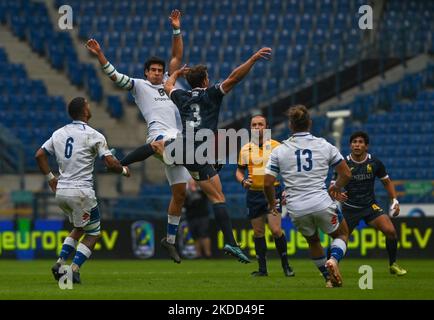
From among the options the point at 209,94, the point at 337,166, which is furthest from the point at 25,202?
the point at 337,166

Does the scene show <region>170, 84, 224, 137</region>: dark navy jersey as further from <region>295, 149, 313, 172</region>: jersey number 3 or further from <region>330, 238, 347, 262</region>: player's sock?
<region>330, 238, 347, 262</region>: player's sock

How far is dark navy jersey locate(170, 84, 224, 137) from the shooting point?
46.6 feet

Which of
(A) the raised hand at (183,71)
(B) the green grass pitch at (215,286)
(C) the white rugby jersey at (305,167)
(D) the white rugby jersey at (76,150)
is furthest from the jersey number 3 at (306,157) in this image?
(D) the white rugby jersey at (76,150)

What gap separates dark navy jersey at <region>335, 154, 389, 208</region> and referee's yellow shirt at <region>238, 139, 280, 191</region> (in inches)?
58.2

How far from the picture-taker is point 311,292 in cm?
1243

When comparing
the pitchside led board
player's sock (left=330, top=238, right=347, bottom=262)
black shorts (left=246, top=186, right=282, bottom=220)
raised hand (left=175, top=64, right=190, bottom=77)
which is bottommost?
the pitchside led board

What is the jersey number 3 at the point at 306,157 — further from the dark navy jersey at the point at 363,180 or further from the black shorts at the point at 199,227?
the black shorts at the point at 199,227

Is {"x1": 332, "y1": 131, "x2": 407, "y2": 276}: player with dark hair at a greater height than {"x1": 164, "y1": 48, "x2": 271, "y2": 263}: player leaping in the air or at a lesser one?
lesser

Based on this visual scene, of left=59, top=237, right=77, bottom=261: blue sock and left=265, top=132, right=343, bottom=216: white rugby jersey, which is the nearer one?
left=265, top=132, right=343, bottom=216: white rugby jersey

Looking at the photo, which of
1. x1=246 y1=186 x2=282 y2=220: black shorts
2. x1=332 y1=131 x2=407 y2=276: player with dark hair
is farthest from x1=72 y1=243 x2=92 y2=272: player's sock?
x1=332 y1=131 x2=407 y2=276: player with dark hair

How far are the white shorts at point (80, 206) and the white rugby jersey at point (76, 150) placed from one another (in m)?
0.08

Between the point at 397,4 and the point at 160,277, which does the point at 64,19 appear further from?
the point at 160,277

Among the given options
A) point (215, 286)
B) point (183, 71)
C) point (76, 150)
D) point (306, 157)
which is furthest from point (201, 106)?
point (215, 286)
